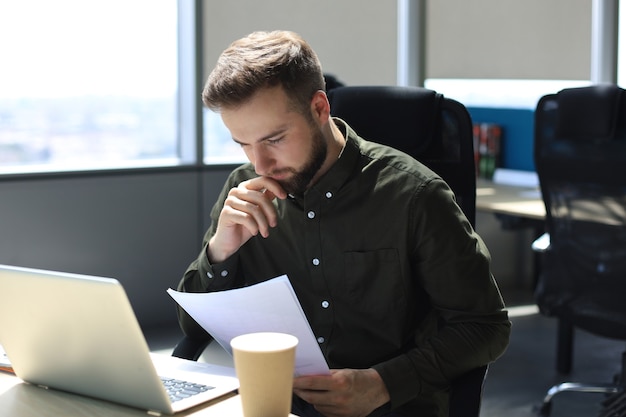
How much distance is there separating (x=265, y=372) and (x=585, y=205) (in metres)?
2.21

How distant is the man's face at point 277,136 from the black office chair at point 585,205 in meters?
1.59

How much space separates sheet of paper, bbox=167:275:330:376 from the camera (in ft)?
4.34

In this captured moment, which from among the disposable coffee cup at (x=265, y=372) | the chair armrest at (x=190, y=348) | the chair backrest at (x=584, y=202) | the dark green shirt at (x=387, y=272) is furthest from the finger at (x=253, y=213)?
the chair backrest at (x=584, y=202)

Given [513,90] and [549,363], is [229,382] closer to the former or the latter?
[549,363]

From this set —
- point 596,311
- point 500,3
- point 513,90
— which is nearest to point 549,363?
point 596,311

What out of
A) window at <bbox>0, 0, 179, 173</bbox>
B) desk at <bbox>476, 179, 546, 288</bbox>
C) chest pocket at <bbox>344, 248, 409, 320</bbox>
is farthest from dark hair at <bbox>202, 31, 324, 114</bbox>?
window at <bbox>0, 0, 179, 173</bbox>

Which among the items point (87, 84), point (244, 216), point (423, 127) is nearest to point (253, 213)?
point (244, 216)

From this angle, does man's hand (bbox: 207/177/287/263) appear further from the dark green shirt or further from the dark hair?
the dark hair

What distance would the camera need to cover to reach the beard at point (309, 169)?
163cm

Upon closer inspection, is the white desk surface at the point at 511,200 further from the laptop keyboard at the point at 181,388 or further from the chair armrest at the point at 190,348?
the laptop keyboard at the point at 181,388

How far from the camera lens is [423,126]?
6.55 feet

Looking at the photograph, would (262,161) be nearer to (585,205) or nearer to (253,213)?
(253,213)

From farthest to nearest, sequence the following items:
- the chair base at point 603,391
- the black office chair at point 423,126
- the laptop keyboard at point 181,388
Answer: the chair base at point 603,391 < the black office chair at point 423,126 < the laptop keyboard at point 181,388

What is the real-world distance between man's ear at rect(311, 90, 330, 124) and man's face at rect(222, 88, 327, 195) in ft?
0.06
